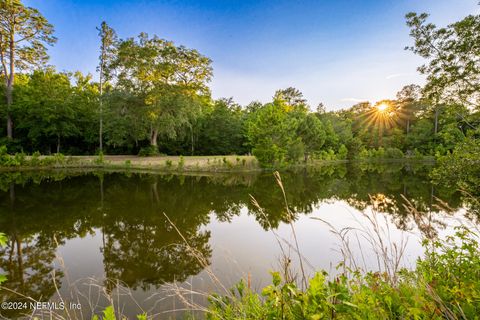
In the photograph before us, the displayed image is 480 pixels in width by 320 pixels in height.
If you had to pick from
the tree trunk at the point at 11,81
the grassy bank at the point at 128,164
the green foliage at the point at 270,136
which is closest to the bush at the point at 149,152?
the grassy bank at the point at 128,164

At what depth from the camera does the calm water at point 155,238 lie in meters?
3.90

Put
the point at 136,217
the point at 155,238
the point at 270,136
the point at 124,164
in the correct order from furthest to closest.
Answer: the point at 270,136 < the point at 124,164 < the point at 136,217 < the point at 155,238

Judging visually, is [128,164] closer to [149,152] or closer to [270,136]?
[149,152]

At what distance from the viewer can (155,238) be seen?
6.04 meters

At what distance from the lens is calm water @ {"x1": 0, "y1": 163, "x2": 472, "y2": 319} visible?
390cm

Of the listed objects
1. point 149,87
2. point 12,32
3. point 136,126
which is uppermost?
point 12,32

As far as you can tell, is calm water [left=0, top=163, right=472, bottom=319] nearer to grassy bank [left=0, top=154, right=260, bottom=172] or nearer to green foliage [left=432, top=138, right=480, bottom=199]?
green foliage [left=432, top=138, right=480, bottom=199]

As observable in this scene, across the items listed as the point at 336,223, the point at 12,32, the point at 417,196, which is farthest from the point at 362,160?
the point at 12,32

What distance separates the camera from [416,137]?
151ft

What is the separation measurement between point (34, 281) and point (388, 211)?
32.9ft

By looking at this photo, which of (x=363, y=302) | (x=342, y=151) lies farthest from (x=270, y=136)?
(x=342, y=151)

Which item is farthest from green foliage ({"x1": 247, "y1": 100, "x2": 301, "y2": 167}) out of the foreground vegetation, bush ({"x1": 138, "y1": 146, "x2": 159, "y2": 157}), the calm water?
the calm water

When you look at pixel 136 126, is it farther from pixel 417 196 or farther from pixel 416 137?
pixel 416 137

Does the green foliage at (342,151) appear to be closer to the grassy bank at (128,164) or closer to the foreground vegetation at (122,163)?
the foreground vegetation at (122,163)
